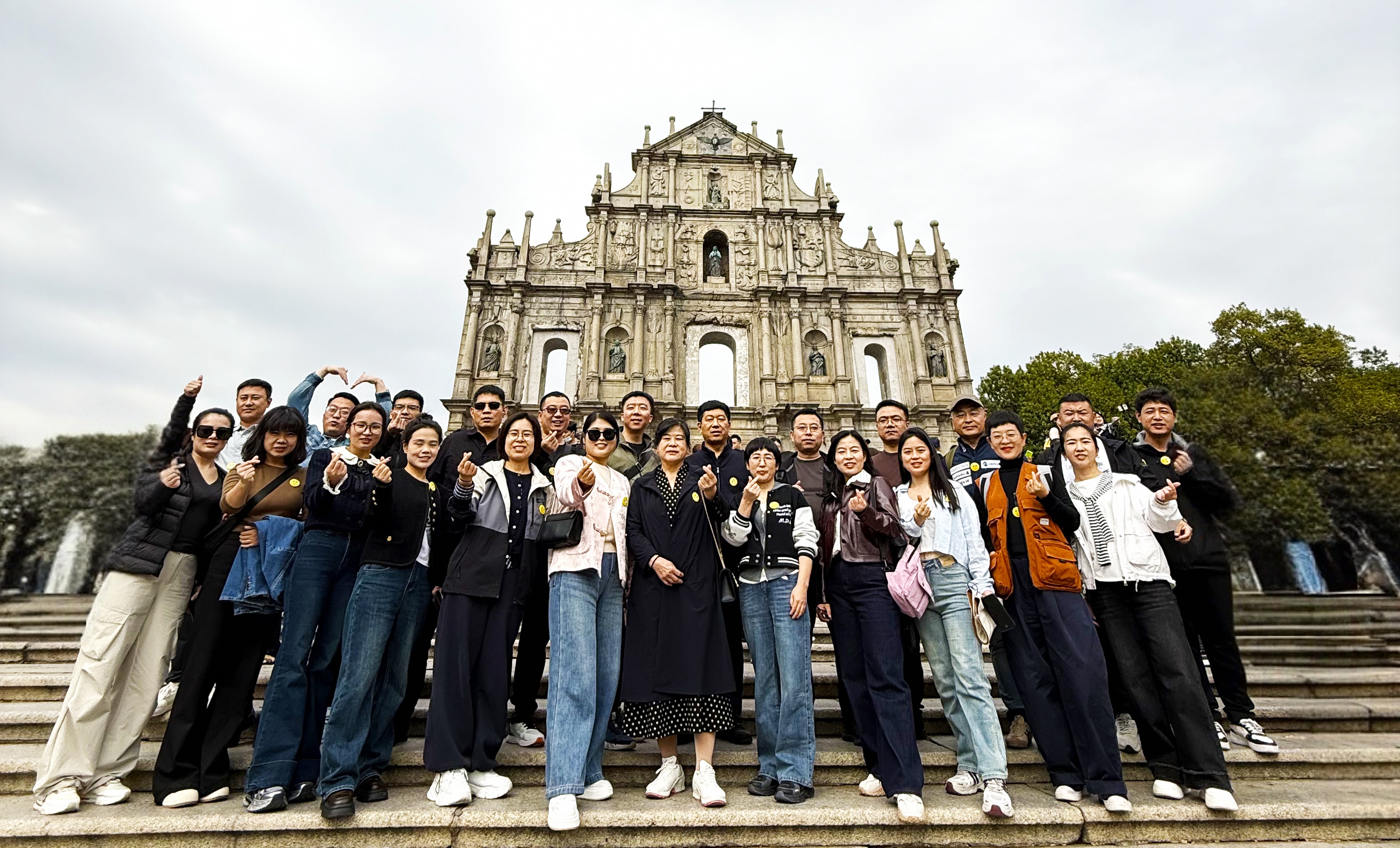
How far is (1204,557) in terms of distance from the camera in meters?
4.08

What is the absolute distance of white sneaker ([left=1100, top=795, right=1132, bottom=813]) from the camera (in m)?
2.96

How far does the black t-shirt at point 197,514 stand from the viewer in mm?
3389

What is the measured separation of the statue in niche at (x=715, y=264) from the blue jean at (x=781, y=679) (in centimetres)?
1865

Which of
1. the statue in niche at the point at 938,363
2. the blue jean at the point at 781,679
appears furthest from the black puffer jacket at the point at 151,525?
Answer: the statue in niche at the point at 938,363

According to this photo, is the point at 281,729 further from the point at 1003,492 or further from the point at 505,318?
the point at 505,318

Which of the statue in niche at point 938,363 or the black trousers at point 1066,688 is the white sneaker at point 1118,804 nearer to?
the black trousers at point 1066,688

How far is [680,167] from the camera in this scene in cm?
2261

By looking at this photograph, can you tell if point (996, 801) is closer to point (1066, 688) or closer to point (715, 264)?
point (1066, 688)

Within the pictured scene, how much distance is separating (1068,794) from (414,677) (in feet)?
12.4

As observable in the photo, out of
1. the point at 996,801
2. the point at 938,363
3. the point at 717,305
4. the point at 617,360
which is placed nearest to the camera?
the point at 996,801

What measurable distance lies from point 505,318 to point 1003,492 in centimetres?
1794

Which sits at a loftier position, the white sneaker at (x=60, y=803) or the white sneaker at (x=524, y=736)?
the white sneaker at (x=524, y=736)

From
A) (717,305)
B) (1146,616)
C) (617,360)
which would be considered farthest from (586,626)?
(717,305)

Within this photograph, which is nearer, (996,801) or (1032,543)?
(996,801)
